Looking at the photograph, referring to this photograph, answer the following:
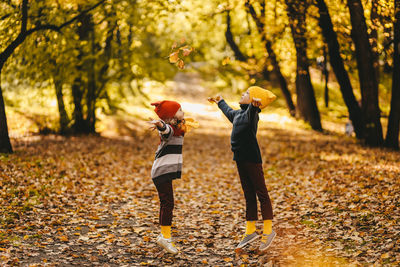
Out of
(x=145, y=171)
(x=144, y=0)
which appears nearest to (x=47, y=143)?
(x=145, y=171)

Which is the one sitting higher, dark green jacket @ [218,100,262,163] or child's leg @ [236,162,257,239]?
dark green jacket @ [218,100,262,163]

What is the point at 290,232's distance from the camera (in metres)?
6.10

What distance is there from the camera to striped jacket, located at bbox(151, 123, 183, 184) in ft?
17.1

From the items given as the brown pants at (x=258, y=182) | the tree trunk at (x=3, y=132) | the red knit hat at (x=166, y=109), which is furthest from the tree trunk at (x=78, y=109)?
the brown pants at (x=258, y=182)

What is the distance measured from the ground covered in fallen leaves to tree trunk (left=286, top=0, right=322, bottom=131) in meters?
3.80

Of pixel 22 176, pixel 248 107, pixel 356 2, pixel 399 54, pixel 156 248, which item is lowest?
pixel 156 248

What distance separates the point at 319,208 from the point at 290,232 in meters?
1.18

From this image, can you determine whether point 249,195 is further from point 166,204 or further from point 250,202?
point 166,204

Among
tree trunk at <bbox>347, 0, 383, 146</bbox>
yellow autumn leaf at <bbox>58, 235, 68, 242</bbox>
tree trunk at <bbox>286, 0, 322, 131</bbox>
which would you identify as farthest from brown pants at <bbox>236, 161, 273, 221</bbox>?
tree trunk at <bbox>347, 0, 383, 146</bbox>

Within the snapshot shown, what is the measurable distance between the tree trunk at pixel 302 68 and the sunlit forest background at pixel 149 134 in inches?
2.0

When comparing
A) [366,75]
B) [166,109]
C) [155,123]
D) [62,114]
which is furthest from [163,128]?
[62,114]

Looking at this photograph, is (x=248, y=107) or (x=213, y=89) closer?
(x=248, y=107)

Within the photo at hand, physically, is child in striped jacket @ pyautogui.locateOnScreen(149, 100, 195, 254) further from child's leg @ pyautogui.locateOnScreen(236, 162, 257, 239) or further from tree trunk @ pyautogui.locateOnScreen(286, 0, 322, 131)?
tree trunk @ pyautogui.locateOnScreen(286, 0, 322, 131)

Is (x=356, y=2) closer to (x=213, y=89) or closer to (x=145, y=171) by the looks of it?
(x=145, y=171)
